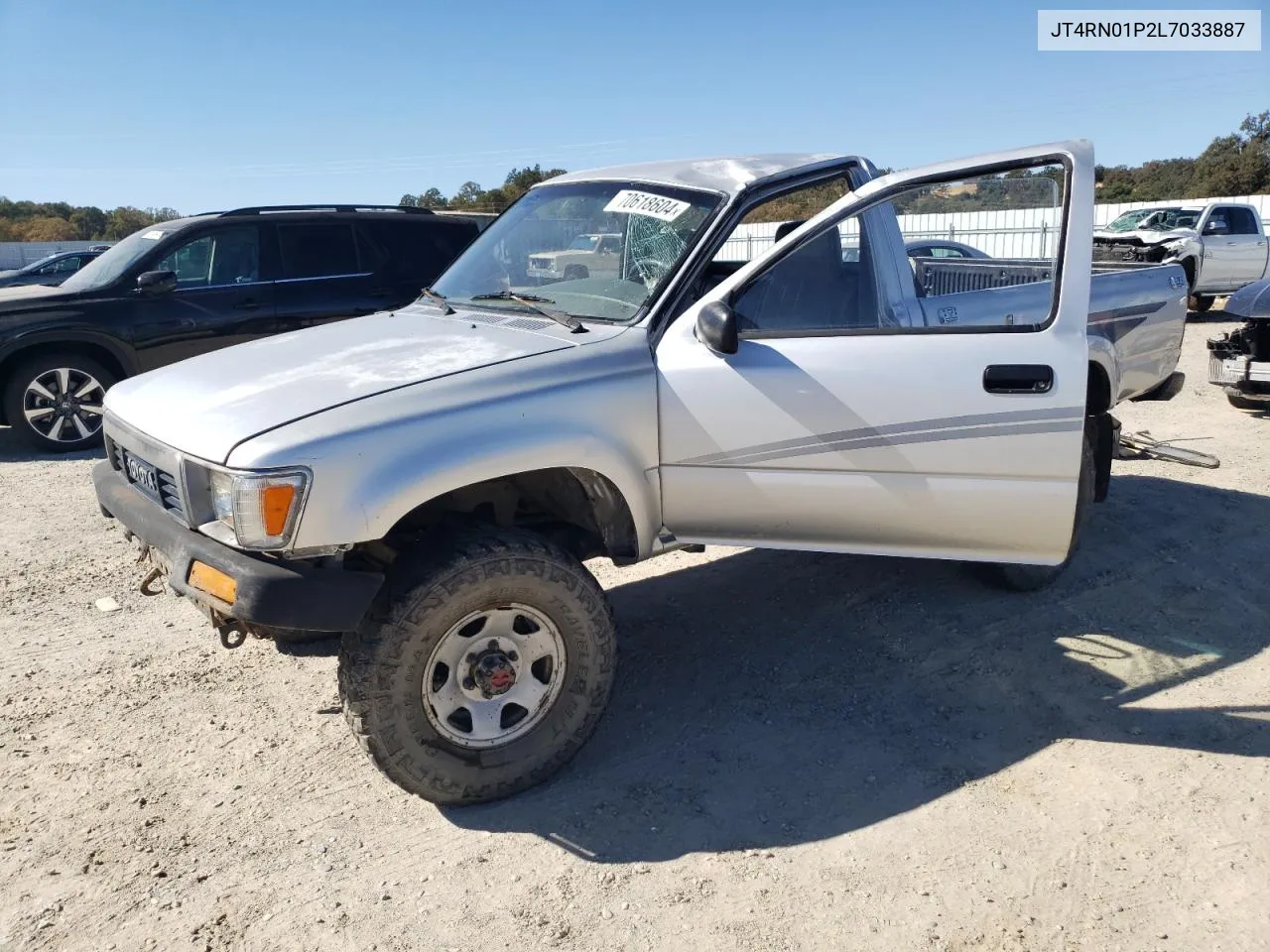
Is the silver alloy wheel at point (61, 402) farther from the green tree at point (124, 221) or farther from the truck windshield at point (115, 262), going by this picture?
the green tree at point (124, 221)

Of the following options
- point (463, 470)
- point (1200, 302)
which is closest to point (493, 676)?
point (463, 470)

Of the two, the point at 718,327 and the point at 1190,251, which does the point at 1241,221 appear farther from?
the point at 718,327

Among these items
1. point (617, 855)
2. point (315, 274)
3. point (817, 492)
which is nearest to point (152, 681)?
point (617, 855)

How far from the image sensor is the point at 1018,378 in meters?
3.22

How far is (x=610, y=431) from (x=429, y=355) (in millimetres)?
676

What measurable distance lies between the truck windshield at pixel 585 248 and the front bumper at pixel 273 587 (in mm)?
1386

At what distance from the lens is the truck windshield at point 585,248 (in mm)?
3594

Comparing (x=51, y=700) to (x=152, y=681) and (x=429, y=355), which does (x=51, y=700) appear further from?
(x=429, y=355)

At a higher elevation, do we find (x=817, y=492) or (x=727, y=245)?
(x=727, y=245)

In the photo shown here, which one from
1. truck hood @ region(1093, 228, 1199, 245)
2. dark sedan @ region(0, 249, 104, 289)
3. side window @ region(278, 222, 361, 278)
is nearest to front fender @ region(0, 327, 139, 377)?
side window @ region(278, 222, 361, 278)

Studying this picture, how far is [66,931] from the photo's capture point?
2564 mm

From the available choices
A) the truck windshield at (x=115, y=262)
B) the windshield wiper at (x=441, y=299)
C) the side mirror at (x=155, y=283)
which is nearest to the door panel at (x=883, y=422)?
the windshield wiper at (x=441, y=299)

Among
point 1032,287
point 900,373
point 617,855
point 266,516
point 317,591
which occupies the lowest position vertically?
point 617,855

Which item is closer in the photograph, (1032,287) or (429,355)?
(429,355)
